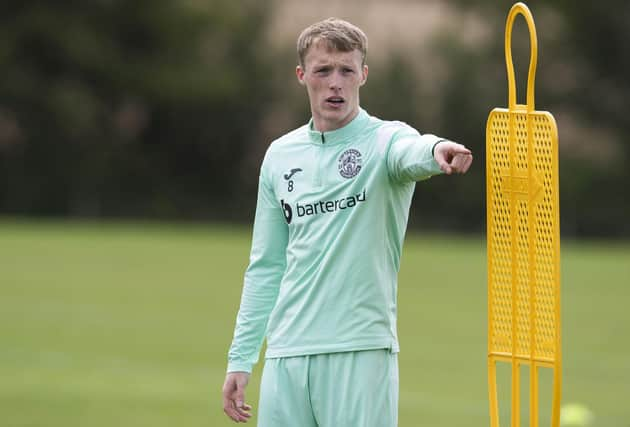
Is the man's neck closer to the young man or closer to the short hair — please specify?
the young man

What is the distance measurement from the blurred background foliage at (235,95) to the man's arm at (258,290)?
33467 mm

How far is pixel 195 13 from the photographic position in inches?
1615

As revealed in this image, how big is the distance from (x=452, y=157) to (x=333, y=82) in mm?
687

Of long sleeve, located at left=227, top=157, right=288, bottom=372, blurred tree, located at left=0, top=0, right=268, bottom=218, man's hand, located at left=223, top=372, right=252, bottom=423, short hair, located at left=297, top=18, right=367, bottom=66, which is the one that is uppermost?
blurred tree, located at left=0, top=0, right=268, bottom=218

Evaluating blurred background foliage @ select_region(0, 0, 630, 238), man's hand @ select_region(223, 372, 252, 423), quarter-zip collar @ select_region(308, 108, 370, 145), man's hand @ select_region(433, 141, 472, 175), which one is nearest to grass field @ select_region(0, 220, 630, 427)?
man's hand @ select_region(223, 372, 252, 423)

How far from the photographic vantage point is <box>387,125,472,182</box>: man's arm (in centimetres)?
367

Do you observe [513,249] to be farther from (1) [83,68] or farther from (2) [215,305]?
(1) [83,68]

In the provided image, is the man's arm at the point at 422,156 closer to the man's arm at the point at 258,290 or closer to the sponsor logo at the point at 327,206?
the sponsor logo at the point at 327,206

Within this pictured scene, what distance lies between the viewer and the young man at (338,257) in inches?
168

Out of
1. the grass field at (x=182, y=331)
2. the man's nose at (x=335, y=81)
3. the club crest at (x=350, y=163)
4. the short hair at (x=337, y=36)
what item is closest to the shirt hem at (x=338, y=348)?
the club crest at (x=350, y=163)

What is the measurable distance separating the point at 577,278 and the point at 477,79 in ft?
54.6

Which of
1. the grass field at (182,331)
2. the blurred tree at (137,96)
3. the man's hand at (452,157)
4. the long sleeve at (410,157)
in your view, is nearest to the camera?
the man's hand at (452,157)

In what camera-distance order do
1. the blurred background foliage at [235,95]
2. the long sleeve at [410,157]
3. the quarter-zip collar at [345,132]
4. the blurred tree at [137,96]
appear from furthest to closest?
the blurred tree at [137,96], the blurred background foliage at [235,95], the quarter-zip collar at [345,132], the long sleeve at [410,157]

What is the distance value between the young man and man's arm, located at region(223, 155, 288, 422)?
5.1 inches
